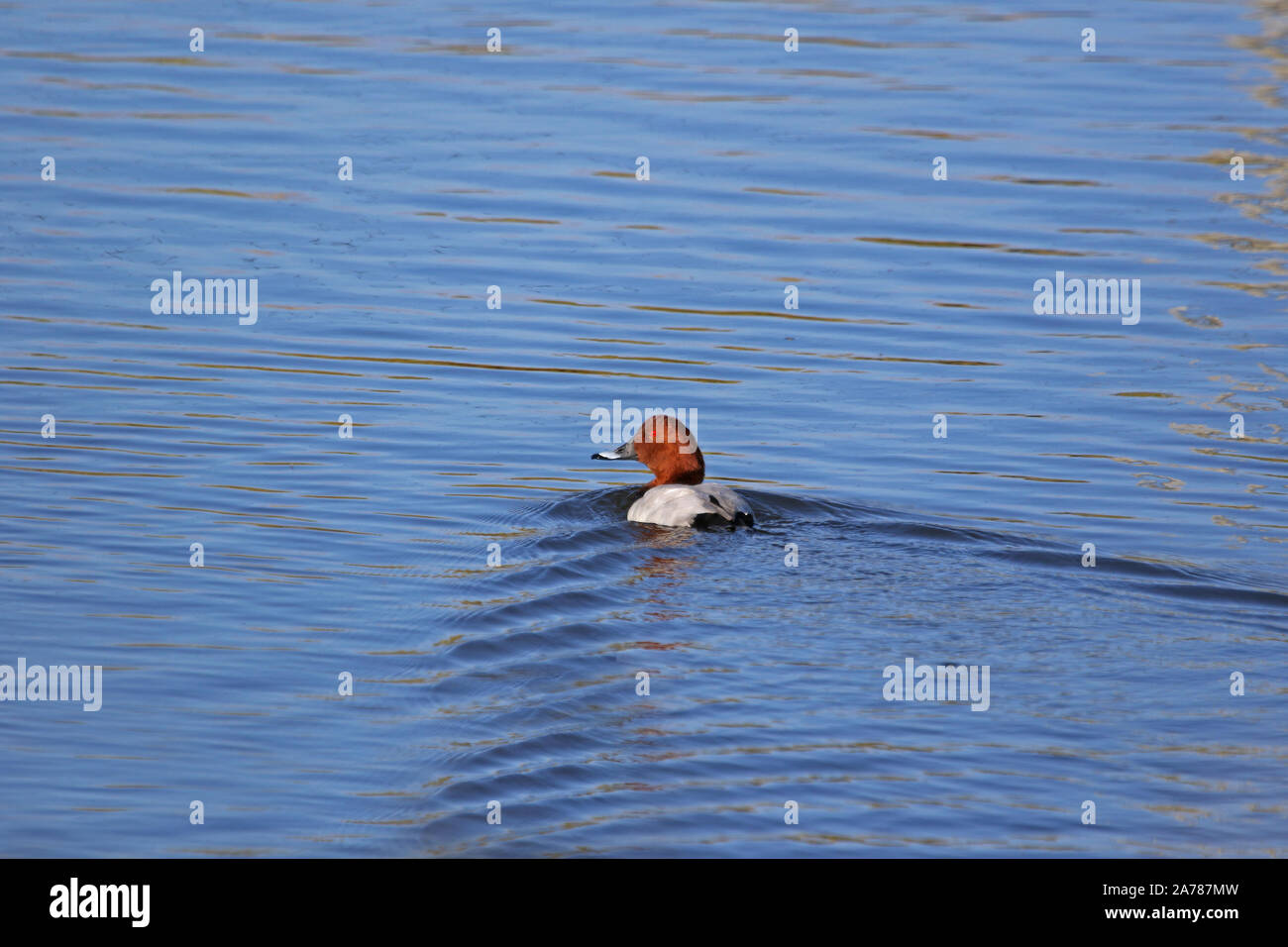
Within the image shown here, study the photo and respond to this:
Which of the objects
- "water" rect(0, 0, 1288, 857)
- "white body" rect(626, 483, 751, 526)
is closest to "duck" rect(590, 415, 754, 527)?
"white body" rect(626, 483, 751, 526)

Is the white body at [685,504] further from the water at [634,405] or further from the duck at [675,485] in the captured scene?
the water at [634,405]

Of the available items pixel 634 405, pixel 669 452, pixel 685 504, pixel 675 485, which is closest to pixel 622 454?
pixel 669 452

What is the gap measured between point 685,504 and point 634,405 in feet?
6.16

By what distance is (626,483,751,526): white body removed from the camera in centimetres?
941

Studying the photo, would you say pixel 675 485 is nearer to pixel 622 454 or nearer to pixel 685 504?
pixel 685 504

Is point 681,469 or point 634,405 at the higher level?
point 634,405

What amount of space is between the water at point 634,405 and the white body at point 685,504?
0.44 feet

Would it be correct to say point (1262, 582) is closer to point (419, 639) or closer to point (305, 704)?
point (419, 639)

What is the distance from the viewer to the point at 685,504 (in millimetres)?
9445

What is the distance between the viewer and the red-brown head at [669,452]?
9.84 m

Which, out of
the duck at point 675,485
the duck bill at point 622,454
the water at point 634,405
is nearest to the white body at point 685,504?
the duck at point 675,485

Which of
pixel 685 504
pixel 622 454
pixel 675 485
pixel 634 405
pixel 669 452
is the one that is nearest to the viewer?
pixel 685 504
